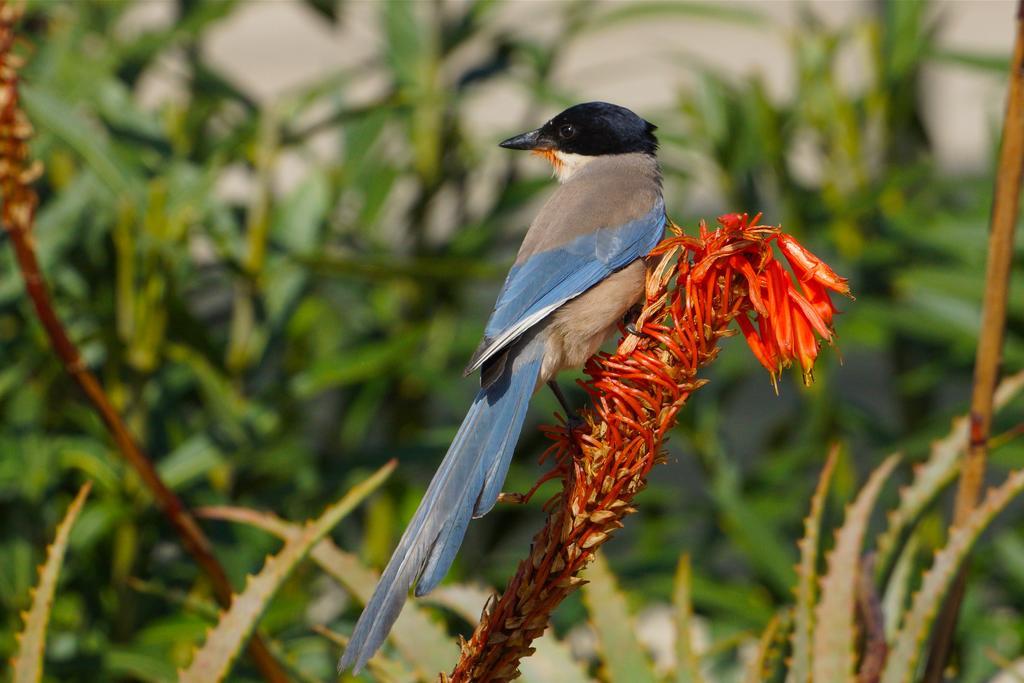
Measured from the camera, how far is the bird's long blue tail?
1109mm

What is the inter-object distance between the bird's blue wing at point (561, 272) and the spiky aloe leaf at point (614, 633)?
339 millimetres

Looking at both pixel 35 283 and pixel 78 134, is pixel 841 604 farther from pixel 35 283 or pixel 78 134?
pixel 78 134

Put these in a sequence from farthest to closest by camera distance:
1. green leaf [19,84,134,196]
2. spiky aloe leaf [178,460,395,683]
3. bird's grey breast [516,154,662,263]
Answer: green leaf [19,84,134,196] < bird's grey breast [516,154,662,263] < spiky aloe leaf [178,460,395,683]

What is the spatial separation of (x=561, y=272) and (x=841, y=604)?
558 mm

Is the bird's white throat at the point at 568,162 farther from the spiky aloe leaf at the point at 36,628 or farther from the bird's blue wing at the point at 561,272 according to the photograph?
the spiky aloe leaf at the point at 36,628

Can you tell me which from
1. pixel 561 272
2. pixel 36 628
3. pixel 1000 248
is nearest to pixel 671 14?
pixel 561 272

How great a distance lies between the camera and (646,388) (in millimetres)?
1260

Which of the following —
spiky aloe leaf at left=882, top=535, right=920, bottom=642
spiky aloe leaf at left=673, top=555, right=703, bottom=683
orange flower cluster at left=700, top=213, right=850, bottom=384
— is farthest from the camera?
spiky aloe leaf at left=882, top=535, right=920, bottom=642

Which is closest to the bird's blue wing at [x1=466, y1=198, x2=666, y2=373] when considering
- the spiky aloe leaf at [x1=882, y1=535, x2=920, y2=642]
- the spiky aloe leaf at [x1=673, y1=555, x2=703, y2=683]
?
the spiky aloe leaf at [x1=673, y1=555, x2=703, y2=683]

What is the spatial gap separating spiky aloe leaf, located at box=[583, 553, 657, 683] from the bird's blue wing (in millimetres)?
339

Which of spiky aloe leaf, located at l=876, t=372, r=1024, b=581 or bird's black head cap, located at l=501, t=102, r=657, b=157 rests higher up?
bird's black head cap, located at l=501, t=102, r=657, b=157

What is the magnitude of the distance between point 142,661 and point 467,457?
1.32m

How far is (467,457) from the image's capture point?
1.31 m

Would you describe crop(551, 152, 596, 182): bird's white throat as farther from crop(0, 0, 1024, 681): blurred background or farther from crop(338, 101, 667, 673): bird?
crop(0, 0, 1024, 681): blurred background
